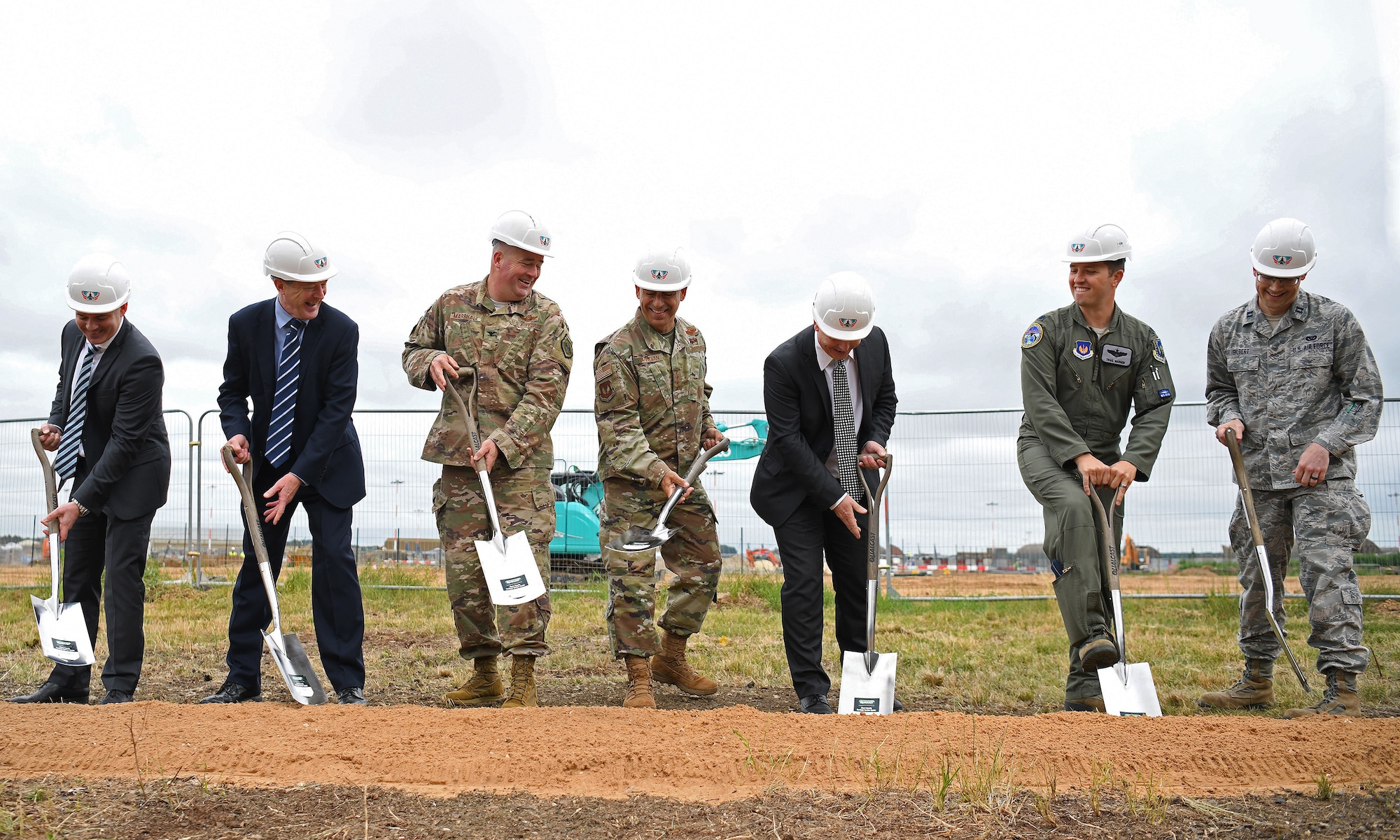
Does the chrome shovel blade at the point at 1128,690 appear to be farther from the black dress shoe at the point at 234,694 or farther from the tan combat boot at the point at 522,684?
the black dress shoe at the point at 234,694

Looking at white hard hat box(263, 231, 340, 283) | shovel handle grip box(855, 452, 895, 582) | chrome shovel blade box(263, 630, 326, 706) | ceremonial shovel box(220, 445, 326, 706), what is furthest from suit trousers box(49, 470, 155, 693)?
shovel handle grip box(855, 452, 895, 582)

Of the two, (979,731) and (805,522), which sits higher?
(805,522)

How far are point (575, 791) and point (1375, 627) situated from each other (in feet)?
24.5

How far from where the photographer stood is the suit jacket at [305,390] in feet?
16.3

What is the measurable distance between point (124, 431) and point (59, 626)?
986 mm

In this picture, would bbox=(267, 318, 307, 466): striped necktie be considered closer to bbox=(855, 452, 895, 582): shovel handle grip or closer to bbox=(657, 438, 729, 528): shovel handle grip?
bbox=(657, 438, 729, 528): shovel handle grip

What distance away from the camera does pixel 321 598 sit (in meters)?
4.88

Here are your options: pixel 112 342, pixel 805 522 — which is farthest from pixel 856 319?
pixel 112 342

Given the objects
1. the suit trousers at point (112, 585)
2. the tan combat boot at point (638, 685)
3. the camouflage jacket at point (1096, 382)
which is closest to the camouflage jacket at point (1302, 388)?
the camouflage jacket at point (1096, 382)

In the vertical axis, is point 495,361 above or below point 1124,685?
above

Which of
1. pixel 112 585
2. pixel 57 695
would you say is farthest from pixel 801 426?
pixel 57 695

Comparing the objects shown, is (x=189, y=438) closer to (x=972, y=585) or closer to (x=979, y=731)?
(x=972, y=585)

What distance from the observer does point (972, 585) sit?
10164mm

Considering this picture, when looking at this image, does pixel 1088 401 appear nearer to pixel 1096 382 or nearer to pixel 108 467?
pixel 1096 382
